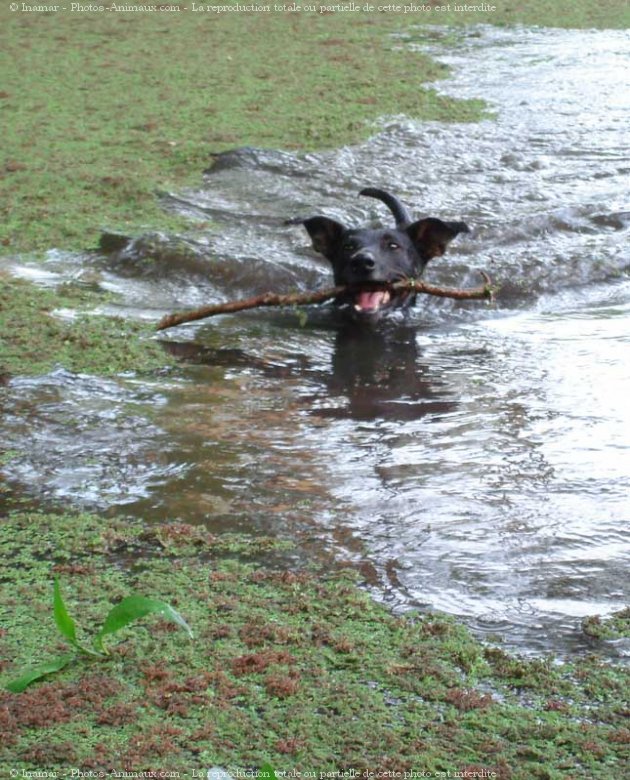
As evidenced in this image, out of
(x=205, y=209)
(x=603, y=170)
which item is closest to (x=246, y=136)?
(x=205, y=209)

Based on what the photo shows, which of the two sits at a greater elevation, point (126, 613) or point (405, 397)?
point (126, 613)

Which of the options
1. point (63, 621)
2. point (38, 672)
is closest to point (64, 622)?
point (63, 621)

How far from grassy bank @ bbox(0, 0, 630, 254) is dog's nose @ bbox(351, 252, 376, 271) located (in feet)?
5.38

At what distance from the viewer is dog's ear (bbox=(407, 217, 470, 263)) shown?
7379mm

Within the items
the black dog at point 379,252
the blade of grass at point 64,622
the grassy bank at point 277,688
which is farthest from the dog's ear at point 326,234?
the blade of grass at point 64,622

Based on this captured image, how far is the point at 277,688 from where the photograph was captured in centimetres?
318

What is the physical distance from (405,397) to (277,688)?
2826 millimetres

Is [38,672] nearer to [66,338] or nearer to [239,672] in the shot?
[239,672]

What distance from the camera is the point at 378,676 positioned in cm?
327

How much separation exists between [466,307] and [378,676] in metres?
4.54

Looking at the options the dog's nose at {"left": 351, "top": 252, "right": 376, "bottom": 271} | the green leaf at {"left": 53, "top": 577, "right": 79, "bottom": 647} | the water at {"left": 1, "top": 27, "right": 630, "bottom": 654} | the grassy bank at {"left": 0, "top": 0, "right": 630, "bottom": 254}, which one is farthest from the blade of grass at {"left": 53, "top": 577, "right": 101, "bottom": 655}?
the grassy bank at {"left": 0, "top": 0, "right": 630, "bottom": 254}

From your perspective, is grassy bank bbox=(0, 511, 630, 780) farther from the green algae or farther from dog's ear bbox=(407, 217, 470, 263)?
dog's ear bbox=(407, 217, 470, 263)

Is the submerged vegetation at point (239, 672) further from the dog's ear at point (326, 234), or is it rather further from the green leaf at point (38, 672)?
the dog's ear at point (326, 234)

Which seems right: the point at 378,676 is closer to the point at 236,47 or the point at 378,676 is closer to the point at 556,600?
the point at 556,600
